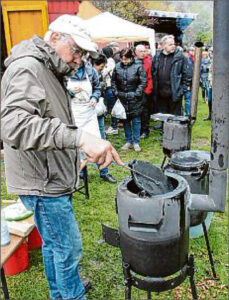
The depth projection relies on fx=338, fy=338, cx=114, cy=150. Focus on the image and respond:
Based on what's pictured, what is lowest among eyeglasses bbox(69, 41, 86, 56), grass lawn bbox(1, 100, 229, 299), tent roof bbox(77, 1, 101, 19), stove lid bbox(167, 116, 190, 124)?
grass lawn bbox(1, 100, 229, 299)

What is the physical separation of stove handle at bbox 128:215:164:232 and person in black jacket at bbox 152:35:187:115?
4.67 metres

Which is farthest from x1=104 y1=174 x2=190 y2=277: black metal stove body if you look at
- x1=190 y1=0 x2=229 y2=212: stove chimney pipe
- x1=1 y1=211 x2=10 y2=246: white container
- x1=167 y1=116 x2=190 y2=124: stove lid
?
x1=167 y1=116 x2=190 y2=124: stove lid

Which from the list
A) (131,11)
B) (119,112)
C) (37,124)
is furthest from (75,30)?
(131,11)

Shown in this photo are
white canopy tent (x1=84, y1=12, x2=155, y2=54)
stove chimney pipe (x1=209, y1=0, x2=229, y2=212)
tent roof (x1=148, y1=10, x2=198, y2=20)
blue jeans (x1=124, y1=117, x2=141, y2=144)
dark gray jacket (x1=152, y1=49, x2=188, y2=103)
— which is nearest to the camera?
stove chimney pipe (x1=209, y1=0, x2=229, y2=212)

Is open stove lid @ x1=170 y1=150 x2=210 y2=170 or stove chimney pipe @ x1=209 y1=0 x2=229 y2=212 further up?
stove chimney pipe @ x1=209 y1=0 x2=229 y2=212

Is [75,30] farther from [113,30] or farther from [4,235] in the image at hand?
[113,30]

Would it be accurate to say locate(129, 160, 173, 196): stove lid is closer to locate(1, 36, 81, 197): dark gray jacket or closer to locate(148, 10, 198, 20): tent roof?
locate(1, 36, 81, 197): dark gray jacket

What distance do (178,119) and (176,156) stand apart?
75 centimetres

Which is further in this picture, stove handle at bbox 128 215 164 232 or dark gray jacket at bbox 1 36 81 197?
stove handle at bbox 128 215 164 232

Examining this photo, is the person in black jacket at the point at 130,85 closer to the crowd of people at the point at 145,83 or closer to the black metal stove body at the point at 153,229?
the crowd of people at the point at 145,83

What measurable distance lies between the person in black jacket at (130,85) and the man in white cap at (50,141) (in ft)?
12.1

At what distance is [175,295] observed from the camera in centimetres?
254

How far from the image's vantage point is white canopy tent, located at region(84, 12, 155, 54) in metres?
7.94

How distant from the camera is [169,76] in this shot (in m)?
6.00
